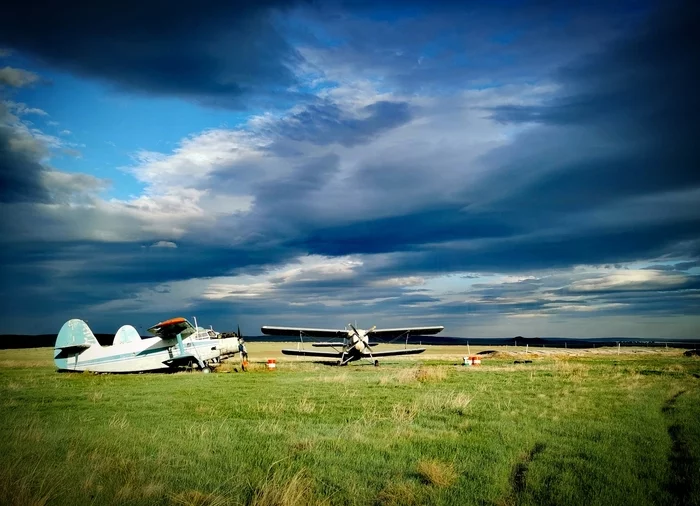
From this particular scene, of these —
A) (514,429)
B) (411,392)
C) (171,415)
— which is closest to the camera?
(514,429)

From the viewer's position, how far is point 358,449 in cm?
822

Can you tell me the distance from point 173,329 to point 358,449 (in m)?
23.1

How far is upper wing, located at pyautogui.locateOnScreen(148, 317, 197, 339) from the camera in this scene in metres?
26.9

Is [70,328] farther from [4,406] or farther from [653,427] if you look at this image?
[653,427]

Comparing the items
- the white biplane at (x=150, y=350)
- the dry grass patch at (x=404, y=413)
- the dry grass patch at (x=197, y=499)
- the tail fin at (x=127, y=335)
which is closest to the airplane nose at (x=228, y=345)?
the white biplane at (x=150, y=350)

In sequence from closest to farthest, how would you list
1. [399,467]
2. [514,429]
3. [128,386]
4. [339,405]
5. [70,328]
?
[399,467], [514,429], [339,405], [128,386], [70,328]

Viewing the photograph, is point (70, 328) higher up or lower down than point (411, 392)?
higher up

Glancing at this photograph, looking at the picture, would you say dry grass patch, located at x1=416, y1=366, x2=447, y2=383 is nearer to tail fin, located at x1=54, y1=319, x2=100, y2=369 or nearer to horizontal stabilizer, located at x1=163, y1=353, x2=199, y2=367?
horizontal stabilizer, located at x1=163, y1=353, x2=199, y2=367

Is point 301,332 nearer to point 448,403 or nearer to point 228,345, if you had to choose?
point 228,345

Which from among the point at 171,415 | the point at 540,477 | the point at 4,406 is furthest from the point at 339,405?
the point at 4,406

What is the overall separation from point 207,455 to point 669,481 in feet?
24.6

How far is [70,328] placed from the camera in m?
31.2

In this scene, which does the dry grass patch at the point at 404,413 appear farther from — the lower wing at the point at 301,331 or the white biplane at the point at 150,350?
the lower wing at the point at 301,331

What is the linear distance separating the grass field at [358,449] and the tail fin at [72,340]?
54.5 ft
